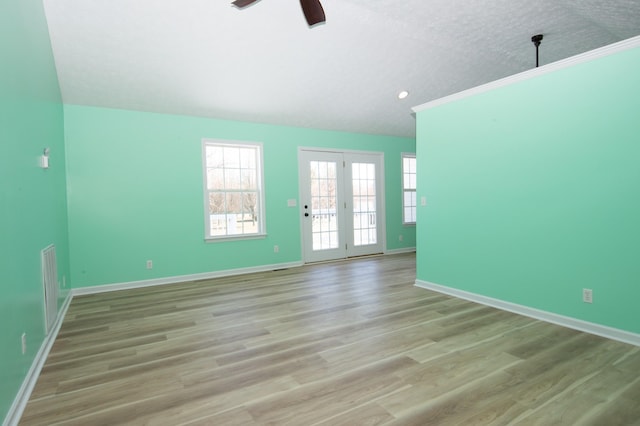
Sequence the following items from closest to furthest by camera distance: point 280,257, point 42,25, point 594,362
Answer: point 594,362, point 42,25, point 280,257

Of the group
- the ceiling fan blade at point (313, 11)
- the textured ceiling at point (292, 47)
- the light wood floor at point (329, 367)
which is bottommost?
the light wood floor at point (329, 367)

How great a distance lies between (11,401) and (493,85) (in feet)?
14.7

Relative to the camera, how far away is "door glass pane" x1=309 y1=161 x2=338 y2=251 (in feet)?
20.4

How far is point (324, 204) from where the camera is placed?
20.7ft

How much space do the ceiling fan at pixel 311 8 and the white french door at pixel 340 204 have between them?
347 centimetres

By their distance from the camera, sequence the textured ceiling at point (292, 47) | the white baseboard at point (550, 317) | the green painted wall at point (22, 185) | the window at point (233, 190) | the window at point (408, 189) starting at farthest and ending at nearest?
the window at point (408, 189) < the window at point (233, 190) < the textured ceiling at point (292, 47) < the white baseboard at point (550, 317) < the green painted wall at point (22, 185)

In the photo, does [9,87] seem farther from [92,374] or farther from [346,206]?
[346,206]

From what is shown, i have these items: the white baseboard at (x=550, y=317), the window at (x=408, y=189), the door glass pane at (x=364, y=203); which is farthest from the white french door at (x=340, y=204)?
the white baseboard at (x=550, y=317)

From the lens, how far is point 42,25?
2.94 m

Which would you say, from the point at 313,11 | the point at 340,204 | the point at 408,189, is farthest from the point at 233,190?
the point at 408,189

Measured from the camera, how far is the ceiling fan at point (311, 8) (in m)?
2.39

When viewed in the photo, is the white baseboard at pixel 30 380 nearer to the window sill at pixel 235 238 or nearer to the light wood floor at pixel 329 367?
the light wood floor at pixel 329 367

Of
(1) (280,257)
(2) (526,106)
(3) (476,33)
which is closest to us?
(2) (526,106)

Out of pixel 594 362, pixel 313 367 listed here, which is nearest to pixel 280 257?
pixel 313 367
